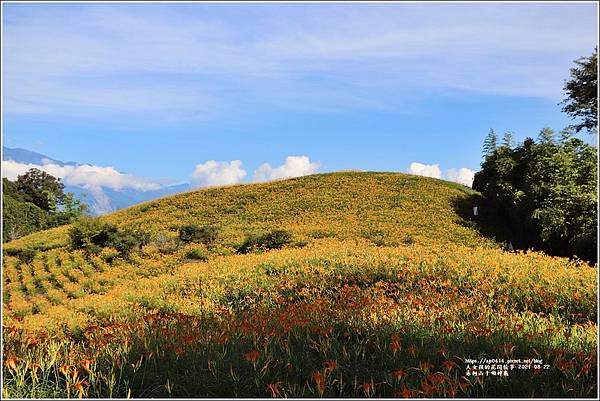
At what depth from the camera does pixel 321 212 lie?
51.6ft

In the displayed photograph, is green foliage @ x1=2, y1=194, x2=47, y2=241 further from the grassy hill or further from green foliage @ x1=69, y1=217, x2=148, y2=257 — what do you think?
green foliage @ x1=69, y1=217, x2=148, y2=257

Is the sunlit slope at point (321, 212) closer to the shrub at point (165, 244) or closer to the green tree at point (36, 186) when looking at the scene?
the shrub at point (165, 244)

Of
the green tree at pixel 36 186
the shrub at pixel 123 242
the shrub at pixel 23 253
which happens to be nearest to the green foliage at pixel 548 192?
the shrub at pixel 123 242

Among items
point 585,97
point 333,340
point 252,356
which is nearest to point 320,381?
point 252,356

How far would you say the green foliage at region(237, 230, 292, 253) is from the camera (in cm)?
1201

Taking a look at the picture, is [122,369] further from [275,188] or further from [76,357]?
[275,188]

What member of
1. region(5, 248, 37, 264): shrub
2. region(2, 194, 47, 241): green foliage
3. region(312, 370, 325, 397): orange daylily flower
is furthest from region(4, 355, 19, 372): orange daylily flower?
region(2, 194, 47, 241): green foliage

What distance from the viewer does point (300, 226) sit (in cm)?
1366

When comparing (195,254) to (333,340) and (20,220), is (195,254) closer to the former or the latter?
(333,340)

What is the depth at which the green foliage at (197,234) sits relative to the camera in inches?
496

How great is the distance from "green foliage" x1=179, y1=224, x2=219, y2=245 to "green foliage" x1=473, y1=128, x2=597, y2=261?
777cm

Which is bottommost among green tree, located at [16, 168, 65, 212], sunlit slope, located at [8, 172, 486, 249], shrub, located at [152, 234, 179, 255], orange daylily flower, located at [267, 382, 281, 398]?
orange daylily flower, located at [267, 382, 281, 398]

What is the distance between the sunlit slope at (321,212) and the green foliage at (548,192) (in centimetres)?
141

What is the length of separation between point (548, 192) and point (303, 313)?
840cm
